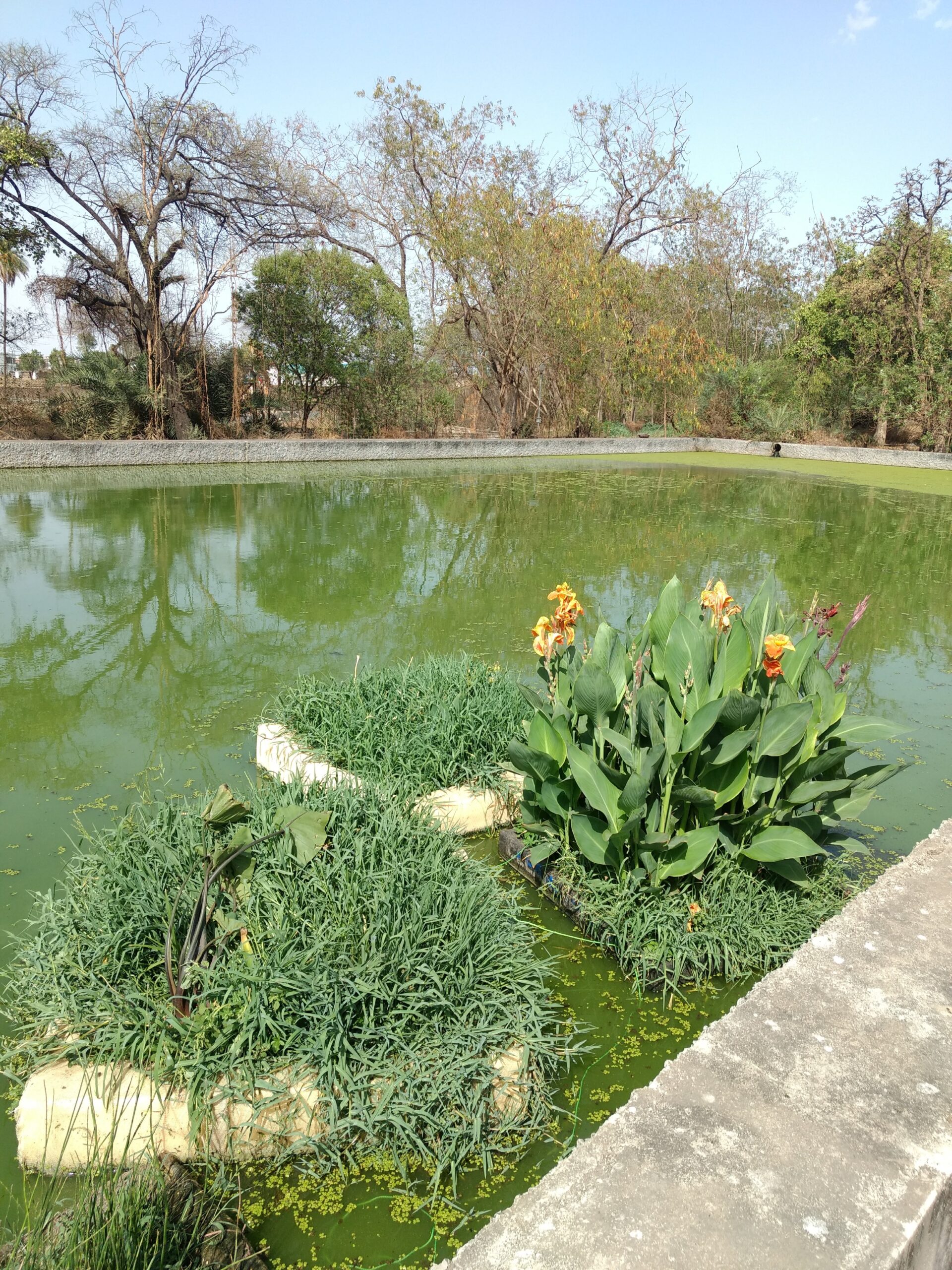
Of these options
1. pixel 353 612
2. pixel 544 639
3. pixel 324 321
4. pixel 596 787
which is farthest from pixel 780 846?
pixel 324 321

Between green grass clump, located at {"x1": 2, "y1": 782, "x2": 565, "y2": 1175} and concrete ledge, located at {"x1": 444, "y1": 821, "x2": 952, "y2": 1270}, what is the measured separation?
0.58m

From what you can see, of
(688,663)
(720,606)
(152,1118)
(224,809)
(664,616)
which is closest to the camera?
(152,1118)

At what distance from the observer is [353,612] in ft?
17.4

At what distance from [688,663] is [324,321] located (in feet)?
51.5

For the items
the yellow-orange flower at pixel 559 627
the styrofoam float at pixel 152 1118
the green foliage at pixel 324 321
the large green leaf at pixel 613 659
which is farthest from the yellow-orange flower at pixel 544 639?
the green foliage at pixel 324 321

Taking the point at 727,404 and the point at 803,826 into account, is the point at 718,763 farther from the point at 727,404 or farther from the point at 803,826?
the point at 727,404

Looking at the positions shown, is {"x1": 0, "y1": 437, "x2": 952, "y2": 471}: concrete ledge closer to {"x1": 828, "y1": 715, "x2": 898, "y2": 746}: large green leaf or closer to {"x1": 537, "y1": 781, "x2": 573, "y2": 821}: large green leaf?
{"x1": 537, "y1": 781, "x2": 573, "y2": 821}: large green leaf

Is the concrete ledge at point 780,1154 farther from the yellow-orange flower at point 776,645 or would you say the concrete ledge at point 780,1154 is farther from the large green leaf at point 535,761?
the large green leaf at point 535,761

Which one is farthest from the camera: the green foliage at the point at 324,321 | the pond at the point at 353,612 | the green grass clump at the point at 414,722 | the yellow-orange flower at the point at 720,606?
the green foliage at the point at 324,321

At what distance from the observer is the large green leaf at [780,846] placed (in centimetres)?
215

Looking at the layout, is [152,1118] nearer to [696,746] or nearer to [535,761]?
[535,761]

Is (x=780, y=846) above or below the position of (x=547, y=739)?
below

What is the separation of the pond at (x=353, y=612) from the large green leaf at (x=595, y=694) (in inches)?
23.5

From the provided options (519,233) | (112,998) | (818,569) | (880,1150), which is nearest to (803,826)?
(880,1150)
